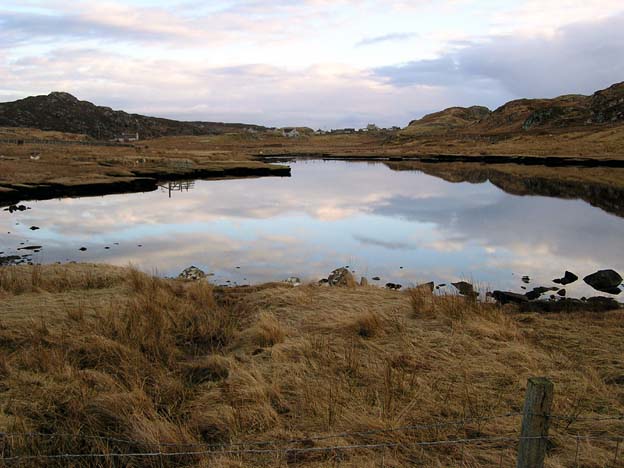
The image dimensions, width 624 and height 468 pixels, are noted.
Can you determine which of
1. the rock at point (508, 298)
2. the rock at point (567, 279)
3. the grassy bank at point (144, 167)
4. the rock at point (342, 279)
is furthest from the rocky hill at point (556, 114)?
the rock at point (342, 279)

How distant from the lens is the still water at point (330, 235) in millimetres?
17219

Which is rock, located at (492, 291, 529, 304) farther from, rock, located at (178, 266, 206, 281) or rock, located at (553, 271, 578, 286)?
rock, located at (178, 266, 206, 281)

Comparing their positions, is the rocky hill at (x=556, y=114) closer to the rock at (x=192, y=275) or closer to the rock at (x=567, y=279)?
the rock at (x=567, y=279)

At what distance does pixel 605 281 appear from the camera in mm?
14781

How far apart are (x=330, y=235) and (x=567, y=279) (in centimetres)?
1019

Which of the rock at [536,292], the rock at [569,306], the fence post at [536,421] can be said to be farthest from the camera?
the rock at [536,292]

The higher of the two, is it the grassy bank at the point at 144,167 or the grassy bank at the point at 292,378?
the grassy bank at the point at 144,167

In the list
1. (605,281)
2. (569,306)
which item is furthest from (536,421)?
(605,281)

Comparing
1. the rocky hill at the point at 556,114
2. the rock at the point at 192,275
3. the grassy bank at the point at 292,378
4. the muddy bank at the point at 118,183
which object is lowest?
the rock at the point at 192,275

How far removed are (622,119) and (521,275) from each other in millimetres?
103454

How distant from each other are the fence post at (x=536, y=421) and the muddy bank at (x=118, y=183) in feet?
100

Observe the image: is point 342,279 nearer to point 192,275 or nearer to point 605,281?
point 192,275

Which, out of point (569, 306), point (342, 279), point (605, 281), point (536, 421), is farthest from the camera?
point (605, 281)

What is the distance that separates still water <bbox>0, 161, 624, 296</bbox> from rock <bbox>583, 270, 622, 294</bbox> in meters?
0.34
